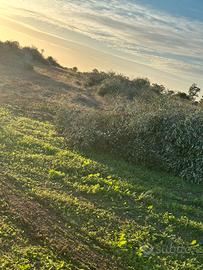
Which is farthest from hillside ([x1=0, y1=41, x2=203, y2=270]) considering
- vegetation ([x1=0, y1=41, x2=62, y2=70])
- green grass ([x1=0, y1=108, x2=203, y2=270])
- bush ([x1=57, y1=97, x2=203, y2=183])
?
vegetation ([x1=0, y1=41, x2=62, y2=70])

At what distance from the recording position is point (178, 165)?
17.6 metres

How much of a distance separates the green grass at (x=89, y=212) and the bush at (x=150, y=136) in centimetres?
67

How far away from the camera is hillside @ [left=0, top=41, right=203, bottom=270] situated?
31.6 ft

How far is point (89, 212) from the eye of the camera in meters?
11.7

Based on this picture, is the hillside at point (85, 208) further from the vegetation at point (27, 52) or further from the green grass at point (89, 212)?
the vegetation at point (27, 52)

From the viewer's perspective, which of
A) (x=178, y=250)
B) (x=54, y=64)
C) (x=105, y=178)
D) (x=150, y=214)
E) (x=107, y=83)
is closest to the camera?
(x=178, y=250)

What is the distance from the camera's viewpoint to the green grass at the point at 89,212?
9602mm

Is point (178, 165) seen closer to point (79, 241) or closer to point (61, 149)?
point (61, 149)

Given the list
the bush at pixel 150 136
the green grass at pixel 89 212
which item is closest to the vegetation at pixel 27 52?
the bush at pixel 150 136

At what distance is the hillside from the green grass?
0.7 inches

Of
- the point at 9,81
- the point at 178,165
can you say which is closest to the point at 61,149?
the point at 178,165

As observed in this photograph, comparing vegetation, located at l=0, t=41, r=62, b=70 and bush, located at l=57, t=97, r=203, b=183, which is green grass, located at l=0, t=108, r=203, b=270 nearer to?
bush, located at l=57, t=97, r=203, b=183

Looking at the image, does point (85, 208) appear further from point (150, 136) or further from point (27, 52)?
point (27, 52)

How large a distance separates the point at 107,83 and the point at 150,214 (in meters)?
25.3
